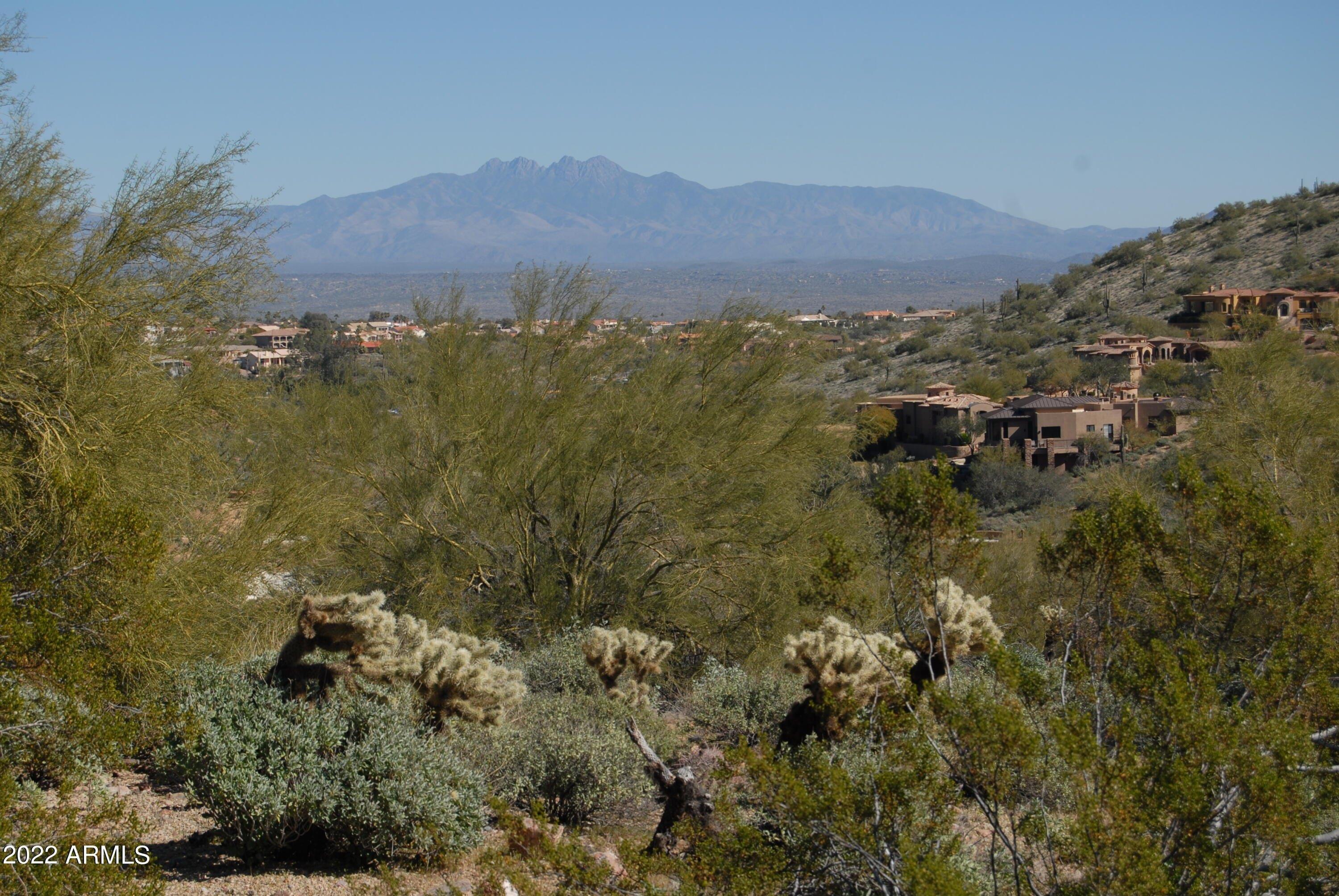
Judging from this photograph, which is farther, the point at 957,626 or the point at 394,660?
the point at 957,626

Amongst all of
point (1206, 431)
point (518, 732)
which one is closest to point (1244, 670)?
point (518, 732)

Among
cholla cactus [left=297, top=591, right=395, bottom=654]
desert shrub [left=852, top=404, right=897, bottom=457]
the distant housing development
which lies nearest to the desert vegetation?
cholla cactus [left=297, top=591, right=395, bottom=654]

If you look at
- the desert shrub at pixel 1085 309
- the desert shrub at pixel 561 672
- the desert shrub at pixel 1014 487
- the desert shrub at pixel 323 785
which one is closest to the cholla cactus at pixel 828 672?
the desert shrub at pixel 561 672

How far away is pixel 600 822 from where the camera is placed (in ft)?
22.1

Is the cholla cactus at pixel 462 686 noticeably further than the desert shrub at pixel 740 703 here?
No

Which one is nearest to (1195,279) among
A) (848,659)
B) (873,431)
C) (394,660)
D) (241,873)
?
(873,431)

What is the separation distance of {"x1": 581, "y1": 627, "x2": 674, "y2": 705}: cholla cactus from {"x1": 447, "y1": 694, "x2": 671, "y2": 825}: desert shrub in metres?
1.17

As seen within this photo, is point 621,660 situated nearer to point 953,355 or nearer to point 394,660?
point 394,660

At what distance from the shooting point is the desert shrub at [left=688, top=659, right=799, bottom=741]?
8625 mm

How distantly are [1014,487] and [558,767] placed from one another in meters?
28.0

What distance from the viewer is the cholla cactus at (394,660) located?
6555mm

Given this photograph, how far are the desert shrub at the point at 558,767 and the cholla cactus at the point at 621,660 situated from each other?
117 cm

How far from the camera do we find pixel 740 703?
891 cm

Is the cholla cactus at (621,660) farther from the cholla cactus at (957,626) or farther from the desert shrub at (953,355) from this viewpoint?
the desert shrub at (953,355)
